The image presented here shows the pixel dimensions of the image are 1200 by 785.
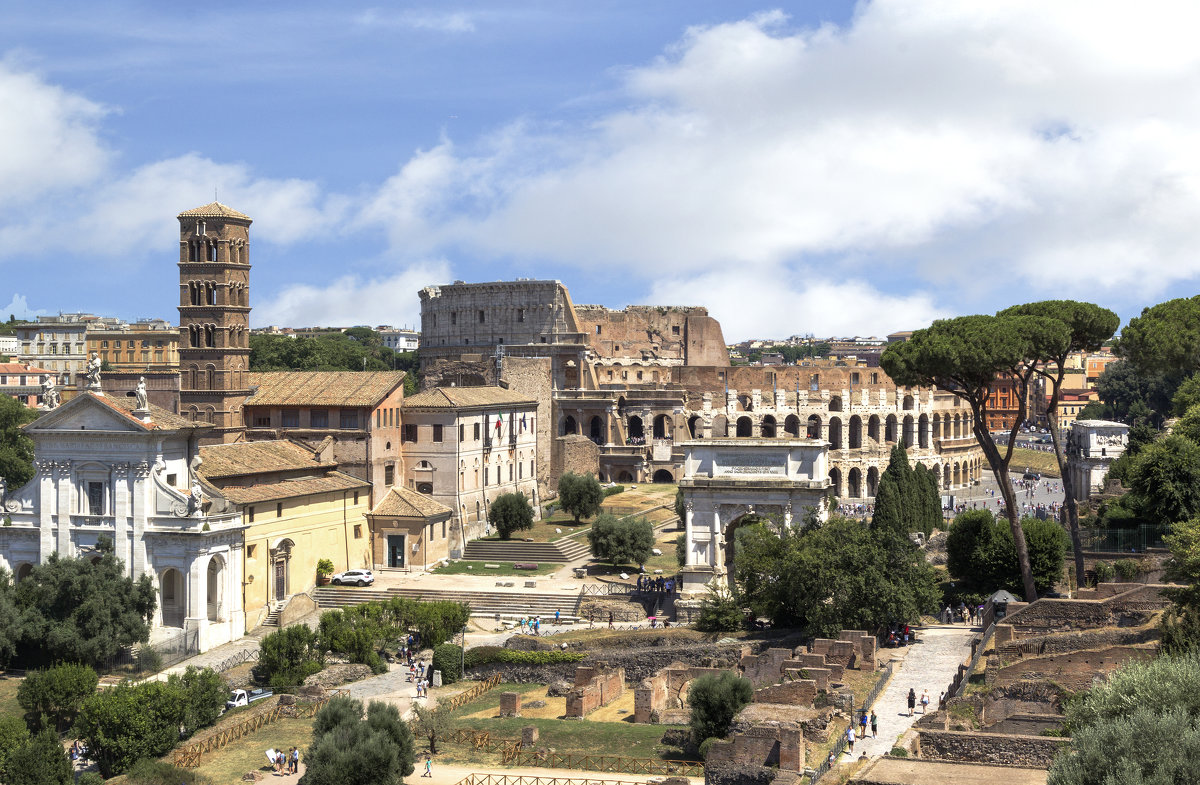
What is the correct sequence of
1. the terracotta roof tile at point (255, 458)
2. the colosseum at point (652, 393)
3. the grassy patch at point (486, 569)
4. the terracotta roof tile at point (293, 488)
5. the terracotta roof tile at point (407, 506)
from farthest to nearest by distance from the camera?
the colosseum at point (652, 393) < the terracotta roof tile at point (407, 506) < the grassy patch at point (486, 569) < the terracotta roof tile at point (255, 458) < the terracotta roof tile at point (293, 488)

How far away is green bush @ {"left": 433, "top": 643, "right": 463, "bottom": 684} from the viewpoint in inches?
1743

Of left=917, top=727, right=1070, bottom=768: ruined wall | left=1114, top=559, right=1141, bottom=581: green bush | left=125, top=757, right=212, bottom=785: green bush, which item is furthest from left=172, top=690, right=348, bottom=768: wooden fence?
left=1114, top=559, right=1141, bottom=581: green bush

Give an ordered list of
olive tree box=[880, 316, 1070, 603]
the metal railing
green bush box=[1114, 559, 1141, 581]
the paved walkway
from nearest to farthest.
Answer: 1. the metal railing
2. the paved walkway
3. green bush box=[1114, 559, 1141, 581]
4. olive tree box=[880, 316, 1070, 603]

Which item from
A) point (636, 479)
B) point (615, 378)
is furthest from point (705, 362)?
point (636, 479)

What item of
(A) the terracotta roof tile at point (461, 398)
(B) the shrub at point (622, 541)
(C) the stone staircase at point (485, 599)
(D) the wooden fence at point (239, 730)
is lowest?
(D) the wooden fence at point (239, 730)

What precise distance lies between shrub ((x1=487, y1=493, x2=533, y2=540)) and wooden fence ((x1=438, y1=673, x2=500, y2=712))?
70.7 feet

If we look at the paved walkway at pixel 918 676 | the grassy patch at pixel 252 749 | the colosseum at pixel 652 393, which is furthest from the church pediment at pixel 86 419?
the colosseum at pixel 652 393

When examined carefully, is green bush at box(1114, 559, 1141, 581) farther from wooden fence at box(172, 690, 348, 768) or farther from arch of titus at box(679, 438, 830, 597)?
wooden fence at box(172, 690, 348, 768)

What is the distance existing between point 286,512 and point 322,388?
10.3 meters

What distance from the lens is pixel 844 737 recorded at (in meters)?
32.2

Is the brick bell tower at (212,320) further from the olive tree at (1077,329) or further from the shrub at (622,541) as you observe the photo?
the olive tree at (1077,329)

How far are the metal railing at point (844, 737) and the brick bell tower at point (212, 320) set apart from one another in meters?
35.5

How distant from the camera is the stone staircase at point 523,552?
6272cm

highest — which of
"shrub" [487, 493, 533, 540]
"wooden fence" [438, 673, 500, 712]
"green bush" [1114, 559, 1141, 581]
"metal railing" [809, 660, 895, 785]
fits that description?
"shrub" [487, 493, 533, 540]
